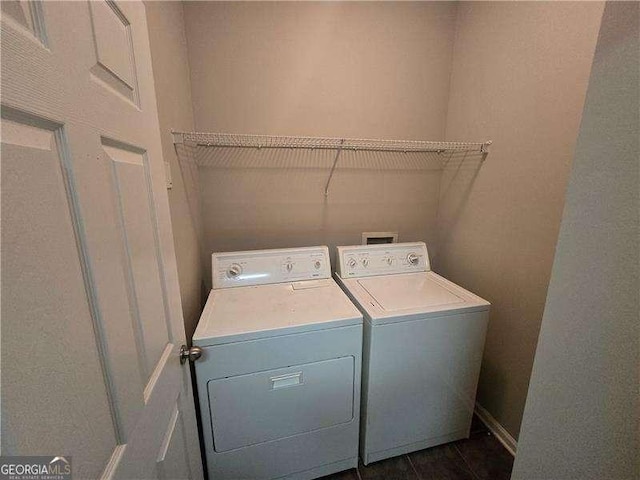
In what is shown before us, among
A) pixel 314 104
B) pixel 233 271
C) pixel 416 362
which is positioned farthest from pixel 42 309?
pixel 314 104

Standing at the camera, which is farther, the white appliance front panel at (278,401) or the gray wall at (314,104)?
the gray wall at (314,104)

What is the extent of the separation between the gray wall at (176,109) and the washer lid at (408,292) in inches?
39.6

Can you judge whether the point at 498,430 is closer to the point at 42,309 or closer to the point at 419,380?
the point at 419,380

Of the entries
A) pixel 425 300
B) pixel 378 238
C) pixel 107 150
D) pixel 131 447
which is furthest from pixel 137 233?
pixel 378 238

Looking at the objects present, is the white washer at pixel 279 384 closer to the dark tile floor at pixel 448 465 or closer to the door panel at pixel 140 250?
the dark tile floor at pixel 448 465

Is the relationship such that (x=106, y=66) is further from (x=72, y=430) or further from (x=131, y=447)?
(x=131, y=447)

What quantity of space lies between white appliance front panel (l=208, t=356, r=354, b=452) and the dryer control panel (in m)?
0.63

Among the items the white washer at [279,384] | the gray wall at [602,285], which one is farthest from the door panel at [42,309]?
the gray wall at [602,285]

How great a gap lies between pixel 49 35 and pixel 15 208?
0.27 m

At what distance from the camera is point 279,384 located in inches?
47.3

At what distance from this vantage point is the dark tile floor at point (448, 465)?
1429 mm

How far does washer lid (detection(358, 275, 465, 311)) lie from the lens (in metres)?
1.39

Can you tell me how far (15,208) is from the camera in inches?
12.3

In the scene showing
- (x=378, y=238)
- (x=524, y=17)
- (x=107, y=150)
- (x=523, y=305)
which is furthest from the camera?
(x=378, y=238)
